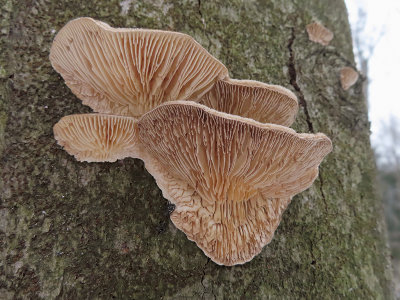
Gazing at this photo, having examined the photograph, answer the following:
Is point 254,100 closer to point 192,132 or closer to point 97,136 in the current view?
point 192,132

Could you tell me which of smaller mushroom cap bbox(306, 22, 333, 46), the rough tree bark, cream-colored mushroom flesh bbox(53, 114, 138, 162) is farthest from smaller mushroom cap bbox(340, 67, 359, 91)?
cream-colored mushroom flesh bbox(53, 114, 138, 162)

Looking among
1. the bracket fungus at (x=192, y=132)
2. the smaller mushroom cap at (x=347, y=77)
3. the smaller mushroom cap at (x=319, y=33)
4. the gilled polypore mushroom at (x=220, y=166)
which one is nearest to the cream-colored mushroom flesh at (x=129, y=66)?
the bracket fungus at (x=192, y=132)

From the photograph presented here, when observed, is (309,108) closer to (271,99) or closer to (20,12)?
(271,99)

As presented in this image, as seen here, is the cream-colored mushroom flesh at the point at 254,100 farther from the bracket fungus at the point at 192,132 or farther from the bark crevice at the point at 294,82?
the bark crevice at the point at 294,82

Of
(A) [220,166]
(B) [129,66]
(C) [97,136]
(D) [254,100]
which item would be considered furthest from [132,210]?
(D) [254,100]

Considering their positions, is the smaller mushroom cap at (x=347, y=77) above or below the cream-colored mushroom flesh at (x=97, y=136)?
above

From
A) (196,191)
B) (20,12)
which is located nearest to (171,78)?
(196,191)
